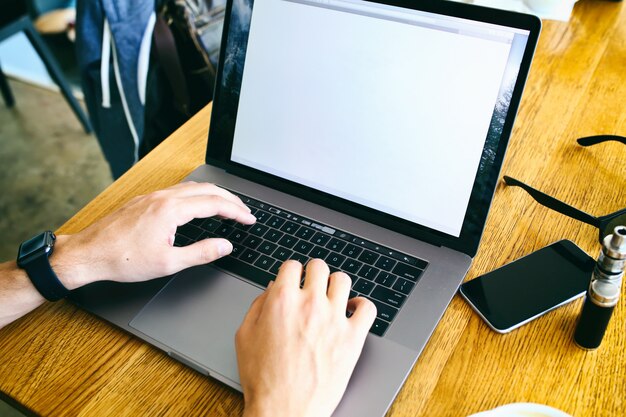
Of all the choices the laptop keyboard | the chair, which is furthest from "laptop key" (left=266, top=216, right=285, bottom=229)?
the chair

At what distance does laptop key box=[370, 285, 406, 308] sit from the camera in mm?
612

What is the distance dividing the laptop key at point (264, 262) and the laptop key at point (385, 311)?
146 millimetres

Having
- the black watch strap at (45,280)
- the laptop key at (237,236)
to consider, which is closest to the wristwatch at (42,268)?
the black watch strap at (45,280)

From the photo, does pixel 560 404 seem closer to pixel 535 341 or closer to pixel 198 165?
pixel 535 341

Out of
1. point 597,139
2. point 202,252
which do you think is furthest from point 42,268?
point 597,139

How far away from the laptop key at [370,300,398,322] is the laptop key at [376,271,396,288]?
30 millimetres

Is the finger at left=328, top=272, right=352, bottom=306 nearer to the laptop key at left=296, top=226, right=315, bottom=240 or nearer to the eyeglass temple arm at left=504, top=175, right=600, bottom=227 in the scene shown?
the laptop key at left=296, top=226, right=315, bottom=240

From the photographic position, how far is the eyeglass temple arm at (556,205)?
2.37ft

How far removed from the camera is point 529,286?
2.11ft

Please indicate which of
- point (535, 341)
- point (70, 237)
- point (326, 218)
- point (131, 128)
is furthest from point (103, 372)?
point (131, 128)

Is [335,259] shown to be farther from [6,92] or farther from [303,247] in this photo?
[6,92]

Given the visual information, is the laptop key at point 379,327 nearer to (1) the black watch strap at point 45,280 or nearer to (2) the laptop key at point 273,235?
(2) the laptop key at point 273,235

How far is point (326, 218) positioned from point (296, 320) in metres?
0.21

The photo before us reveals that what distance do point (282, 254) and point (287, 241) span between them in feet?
0.07
